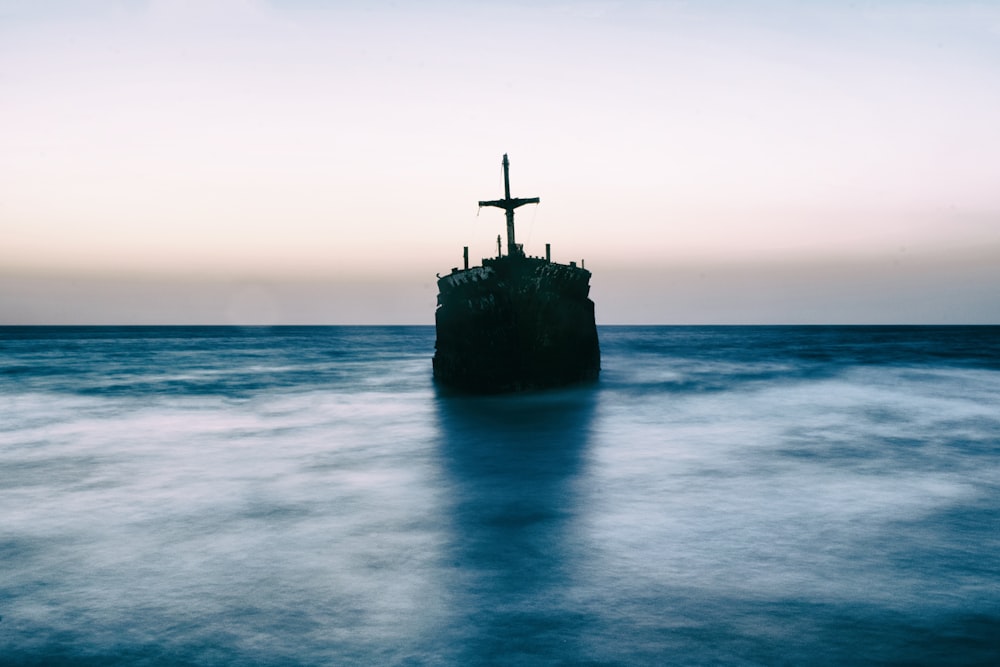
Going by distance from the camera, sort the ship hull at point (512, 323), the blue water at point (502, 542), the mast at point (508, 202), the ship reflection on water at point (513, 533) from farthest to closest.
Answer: the mast at point (508, 202), the ship hull at point (512, 323), the ship reflection on water at point (513, 533), the blue water at point (502, 542)

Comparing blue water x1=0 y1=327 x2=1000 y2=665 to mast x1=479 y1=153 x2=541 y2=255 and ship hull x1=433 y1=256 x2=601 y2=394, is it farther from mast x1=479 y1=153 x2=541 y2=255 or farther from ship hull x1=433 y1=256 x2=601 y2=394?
mast x1=479 y1=153 x2=541 y2=255

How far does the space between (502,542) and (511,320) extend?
619 inches

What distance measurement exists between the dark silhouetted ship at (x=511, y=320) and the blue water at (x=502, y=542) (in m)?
3.95

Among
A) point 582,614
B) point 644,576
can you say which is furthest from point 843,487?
point 582,614

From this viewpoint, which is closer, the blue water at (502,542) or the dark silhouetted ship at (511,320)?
the blue water at (502,542)

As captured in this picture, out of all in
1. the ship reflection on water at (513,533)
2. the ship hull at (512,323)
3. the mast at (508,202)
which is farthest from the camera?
the mast at (508,202)

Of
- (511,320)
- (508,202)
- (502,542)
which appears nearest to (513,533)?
(502,542)

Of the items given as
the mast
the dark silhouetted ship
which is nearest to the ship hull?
the dark silhouetted ship

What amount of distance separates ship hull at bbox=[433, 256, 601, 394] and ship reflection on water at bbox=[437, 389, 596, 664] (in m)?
4.91

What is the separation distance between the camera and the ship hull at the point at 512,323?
24.8 m

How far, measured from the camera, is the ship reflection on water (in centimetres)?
643

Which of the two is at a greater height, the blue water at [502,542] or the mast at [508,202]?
the mast at [508,202]

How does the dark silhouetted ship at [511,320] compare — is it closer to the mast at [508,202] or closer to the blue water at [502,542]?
the mast at [508,202]

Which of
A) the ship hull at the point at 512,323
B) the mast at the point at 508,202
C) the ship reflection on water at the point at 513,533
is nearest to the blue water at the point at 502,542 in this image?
the ship reflection on water at the point at 513,533
